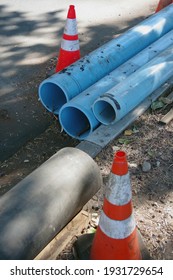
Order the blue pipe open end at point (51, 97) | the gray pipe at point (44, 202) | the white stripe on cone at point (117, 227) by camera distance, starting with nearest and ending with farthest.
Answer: the gray pipe at point (44, 202) → the white stripe on cone at point (117, 227) → the blue pipe open end at point (51, 97)

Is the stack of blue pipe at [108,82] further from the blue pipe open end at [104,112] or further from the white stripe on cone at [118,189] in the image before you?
the white stripe on cone at [118,189]

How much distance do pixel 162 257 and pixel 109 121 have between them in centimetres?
174

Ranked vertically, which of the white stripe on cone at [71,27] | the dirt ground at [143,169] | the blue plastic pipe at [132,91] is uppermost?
the white stripe on cone at [71,27]

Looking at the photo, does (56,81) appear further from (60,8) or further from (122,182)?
Answer: (60,8)

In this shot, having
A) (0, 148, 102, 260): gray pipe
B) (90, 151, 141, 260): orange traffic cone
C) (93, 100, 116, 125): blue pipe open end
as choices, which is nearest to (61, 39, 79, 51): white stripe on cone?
(93, 100, 116, 125): blue pipe open end

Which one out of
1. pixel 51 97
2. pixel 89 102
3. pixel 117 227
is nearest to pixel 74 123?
pixel 89 102

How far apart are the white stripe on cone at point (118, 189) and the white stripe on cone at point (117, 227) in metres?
0.14

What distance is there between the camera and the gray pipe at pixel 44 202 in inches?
96.0

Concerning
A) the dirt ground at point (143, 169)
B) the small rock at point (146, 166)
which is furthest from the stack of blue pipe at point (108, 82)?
the small rock at point (146, 166)

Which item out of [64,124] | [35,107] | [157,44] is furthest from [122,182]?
[157,44]

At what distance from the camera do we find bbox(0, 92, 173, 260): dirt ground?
10.3 feet

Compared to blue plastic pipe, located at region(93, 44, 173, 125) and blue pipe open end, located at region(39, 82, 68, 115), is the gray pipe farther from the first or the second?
blue pipe open end, located at region(39, 82, 68, 115)

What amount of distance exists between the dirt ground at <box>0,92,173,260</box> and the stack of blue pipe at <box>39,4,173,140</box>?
0.83 feet

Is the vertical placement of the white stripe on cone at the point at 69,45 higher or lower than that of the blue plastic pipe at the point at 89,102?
higher
